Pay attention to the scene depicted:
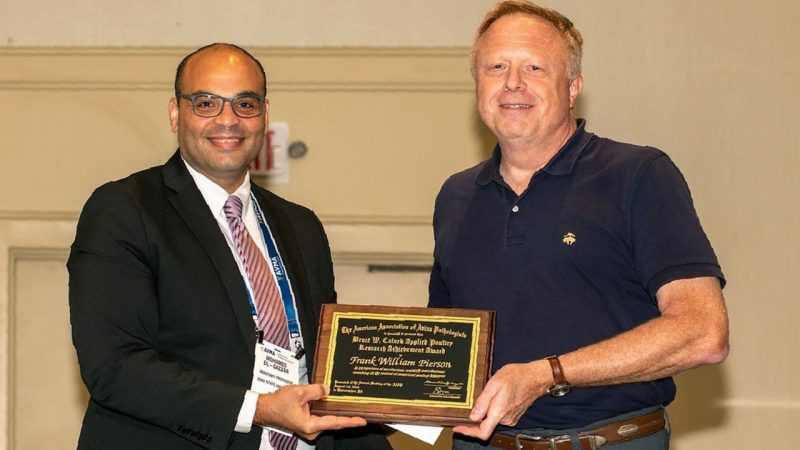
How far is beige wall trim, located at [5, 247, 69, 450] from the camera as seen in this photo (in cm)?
602

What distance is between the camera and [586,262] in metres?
3.17

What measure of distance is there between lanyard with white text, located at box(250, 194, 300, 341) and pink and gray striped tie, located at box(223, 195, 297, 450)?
0.06ft

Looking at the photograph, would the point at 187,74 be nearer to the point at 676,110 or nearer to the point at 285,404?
the point at 285,404

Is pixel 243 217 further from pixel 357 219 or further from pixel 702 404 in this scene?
pixel 702 404

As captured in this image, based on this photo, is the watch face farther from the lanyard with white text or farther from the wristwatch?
the lanyard with white text

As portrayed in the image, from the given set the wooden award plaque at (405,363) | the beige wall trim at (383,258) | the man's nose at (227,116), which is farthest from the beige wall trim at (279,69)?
the wooden award plaque at (405,363)

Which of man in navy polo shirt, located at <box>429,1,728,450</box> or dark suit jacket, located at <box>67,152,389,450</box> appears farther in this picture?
dark suit jacket, located at <box>67,152,389,450</box>

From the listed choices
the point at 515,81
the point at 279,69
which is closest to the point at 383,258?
the point at 279,69

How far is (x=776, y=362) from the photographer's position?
5734mm

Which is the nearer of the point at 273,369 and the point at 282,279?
the point at 273,369

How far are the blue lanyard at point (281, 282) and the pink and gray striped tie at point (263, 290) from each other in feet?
0.05

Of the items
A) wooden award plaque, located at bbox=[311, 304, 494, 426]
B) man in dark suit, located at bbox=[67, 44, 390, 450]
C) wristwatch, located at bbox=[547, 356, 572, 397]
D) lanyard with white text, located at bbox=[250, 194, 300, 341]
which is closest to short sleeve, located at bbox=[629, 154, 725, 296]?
wristwatch, located at bbox=[547, 356, 572, 397]

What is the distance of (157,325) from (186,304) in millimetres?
102

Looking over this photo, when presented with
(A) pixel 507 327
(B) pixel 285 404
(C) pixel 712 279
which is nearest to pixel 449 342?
(A) pixel 507 327
